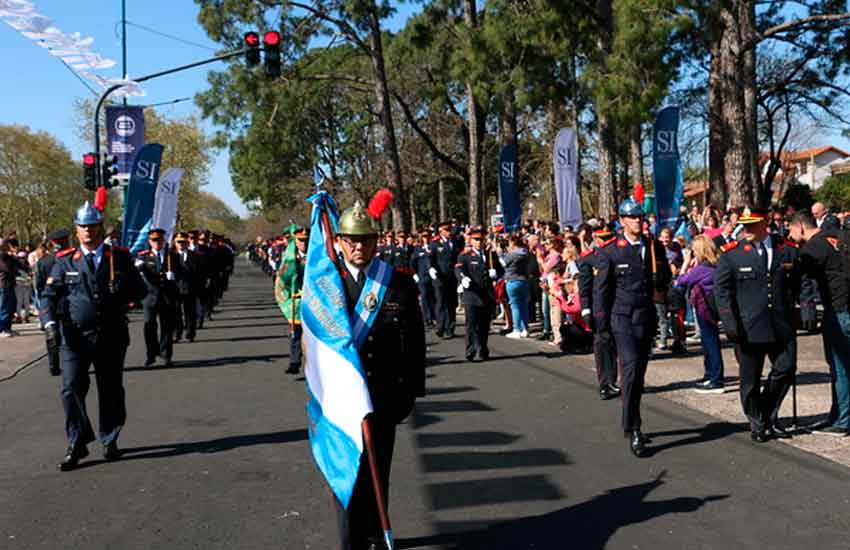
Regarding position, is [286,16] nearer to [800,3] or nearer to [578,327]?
[800,3]

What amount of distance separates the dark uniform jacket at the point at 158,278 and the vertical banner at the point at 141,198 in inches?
9.5

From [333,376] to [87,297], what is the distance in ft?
11.9

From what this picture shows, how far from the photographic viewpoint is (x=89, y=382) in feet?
22.8

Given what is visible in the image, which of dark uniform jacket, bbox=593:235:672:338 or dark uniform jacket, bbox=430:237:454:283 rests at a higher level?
dark uniform jacket, bbox=430:237:454:283

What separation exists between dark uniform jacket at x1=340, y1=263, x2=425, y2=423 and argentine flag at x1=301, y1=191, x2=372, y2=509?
81 mm

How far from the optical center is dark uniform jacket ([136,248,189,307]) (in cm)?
1276

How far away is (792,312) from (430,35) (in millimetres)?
19187

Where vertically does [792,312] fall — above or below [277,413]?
above

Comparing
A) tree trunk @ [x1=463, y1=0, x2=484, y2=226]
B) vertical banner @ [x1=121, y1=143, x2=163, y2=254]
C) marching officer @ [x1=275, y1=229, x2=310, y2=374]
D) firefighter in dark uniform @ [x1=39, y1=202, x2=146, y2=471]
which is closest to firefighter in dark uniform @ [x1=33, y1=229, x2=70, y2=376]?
firefighter in dark uniform @ [x1=39, y1=202, x2=146, y2=471]

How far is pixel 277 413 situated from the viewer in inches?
340

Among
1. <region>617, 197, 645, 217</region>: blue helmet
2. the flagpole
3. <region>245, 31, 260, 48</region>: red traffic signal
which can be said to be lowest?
the flagpole

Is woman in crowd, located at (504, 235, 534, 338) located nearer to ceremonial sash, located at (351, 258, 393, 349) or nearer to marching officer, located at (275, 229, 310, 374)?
marching officer, located at (275, 229, 310, 374)

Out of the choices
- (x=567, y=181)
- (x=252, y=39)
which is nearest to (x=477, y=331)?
(x=567, y=181)

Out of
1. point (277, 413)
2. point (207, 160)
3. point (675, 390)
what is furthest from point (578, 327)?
point (207, 160)
